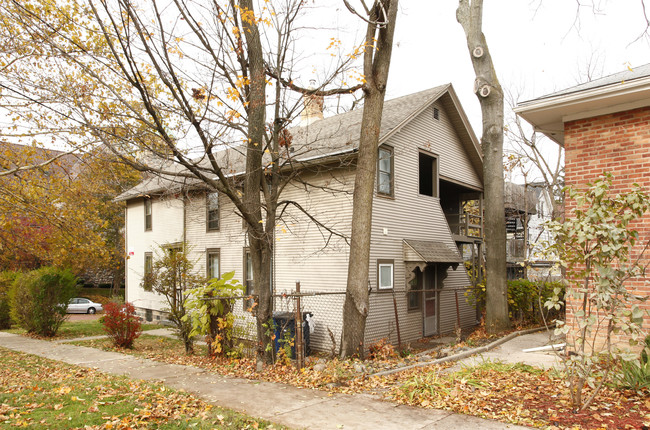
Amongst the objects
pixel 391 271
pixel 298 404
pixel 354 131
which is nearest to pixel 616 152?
pixel 298 404

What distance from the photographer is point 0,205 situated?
10.2 m

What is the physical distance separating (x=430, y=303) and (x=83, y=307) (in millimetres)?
24460

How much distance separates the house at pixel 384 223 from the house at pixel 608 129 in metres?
4.65

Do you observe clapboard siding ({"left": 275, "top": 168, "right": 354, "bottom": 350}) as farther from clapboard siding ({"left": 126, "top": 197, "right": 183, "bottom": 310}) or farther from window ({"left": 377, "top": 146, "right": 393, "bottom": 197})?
clapboard siding ({"left": 126, "top": 197, "right": 183, "bottom": 310})

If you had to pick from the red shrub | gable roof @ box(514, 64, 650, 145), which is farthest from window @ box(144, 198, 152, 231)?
gable roof @ box(514, 64, 650, 145)

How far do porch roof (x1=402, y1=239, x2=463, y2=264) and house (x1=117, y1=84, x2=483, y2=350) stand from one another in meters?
0.04

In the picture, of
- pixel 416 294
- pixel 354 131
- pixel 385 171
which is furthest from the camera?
pixel 416 294

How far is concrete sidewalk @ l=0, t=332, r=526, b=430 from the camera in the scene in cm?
537

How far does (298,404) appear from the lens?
6.32 metres

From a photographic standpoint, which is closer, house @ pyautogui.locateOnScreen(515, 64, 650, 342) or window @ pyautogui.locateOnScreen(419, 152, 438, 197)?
house @ pyautogui.locateOnScreen(515, 64, 650, 342)

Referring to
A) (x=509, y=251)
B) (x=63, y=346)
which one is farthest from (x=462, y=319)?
(x=509, y=251)

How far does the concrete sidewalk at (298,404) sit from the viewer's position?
5371 millimetres

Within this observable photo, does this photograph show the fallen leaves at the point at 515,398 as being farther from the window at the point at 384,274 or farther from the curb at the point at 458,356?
the window at the point at 384,274

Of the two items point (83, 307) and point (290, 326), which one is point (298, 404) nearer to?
point (290, 326)
